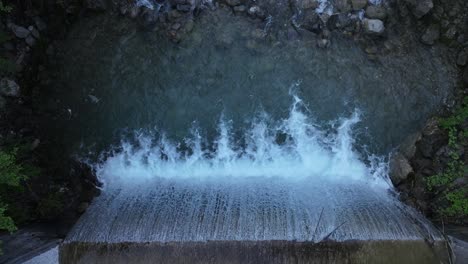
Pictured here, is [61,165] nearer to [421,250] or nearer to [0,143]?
[0,143]

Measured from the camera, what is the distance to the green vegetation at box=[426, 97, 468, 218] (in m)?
8.01

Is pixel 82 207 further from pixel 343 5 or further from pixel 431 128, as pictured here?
pixel 431 128

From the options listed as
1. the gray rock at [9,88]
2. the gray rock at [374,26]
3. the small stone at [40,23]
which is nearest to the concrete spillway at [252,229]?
the gray rock at [9,88]

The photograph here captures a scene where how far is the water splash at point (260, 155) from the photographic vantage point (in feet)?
27.9

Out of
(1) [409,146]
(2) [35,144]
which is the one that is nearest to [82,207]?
(2) [35,144]

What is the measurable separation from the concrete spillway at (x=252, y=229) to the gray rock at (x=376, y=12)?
11.0 ft

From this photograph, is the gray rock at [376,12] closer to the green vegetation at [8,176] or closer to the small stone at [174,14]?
the small stone at [174,14]

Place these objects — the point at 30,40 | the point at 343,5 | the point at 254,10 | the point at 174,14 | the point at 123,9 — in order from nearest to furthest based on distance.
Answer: the point at 30,40 → the point at 343,5 → the point at 254,10 → the point at 174,14 → the point at 123,9

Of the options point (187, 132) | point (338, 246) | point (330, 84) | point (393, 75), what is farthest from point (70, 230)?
point (393, 75)

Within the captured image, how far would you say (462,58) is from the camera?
28.4 feet

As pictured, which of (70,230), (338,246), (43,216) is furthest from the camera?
(43,216)

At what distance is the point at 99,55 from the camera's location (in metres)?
9.08

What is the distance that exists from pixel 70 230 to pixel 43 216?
91 cm

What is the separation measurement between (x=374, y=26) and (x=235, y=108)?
120 inches
